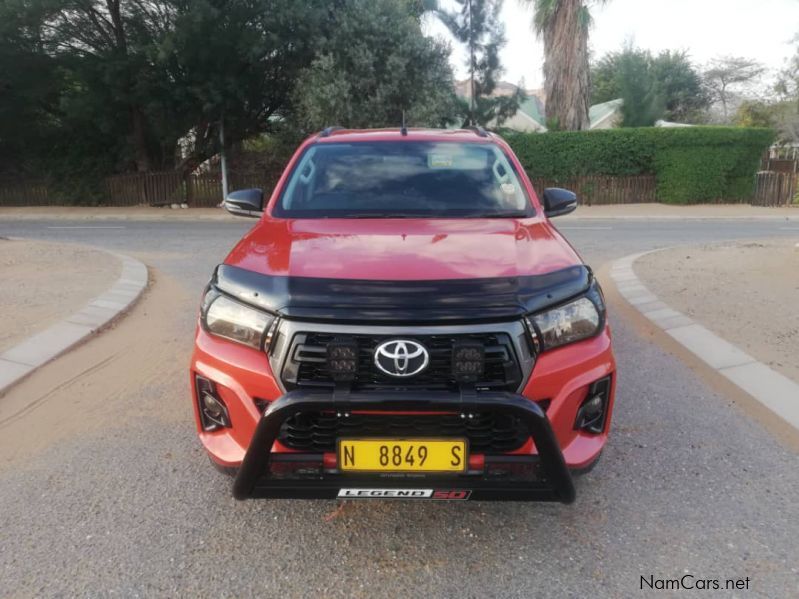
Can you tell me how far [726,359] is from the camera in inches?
185

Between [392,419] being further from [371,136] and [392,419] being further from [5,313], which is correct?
[5,313]

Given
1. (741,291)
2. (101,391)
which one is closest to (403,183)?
(101,391)

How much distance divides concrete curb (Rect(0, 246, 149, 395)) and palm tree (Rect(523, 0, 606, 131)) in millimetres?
20829

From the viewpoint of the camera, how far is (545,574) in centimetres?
244

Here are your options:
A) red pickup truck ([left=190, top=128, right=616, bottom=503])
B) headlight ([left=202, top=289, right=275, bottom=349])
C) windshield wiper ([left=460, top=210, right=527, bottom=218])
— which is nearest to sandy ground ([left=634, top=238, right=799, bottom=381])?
windshield wiper ([left=460, top=210, right=527, bottom=218])

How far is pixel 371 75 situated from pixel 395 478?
18376 millimetres

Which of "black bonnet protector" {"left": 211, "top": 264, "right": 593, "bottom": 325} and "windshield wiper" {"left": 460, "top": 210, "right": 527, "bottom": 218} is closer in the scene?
"black bonnet protector" {"left": 211, "top": 264, "right": 593, "bottom": 325}

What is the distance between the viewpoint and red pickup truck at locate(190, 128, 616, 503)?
7.49ft

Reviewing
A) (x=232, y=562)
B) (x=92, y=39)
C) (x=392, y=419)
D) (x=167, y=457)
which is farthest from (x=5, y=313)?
(x=92, y=39)

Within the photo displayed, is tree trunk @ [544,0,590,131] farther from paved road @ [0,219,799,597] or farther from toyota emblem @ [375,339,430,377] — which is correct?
toyota emblem @ [375,339,430,377]

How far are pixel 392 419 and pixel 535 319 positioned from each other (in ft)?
2.21

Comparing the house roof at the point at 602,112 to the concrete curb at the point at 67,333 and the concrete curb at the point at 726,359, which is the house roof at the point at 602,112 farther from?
the concrete curb at the point at 67,333

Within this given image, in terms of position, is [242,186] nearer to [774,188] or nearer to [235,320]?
[774,188]

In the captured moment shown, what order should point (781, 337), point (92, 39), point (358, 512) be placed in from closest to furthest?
point (358, 512) → point (781, 337) → point (92, 39)
